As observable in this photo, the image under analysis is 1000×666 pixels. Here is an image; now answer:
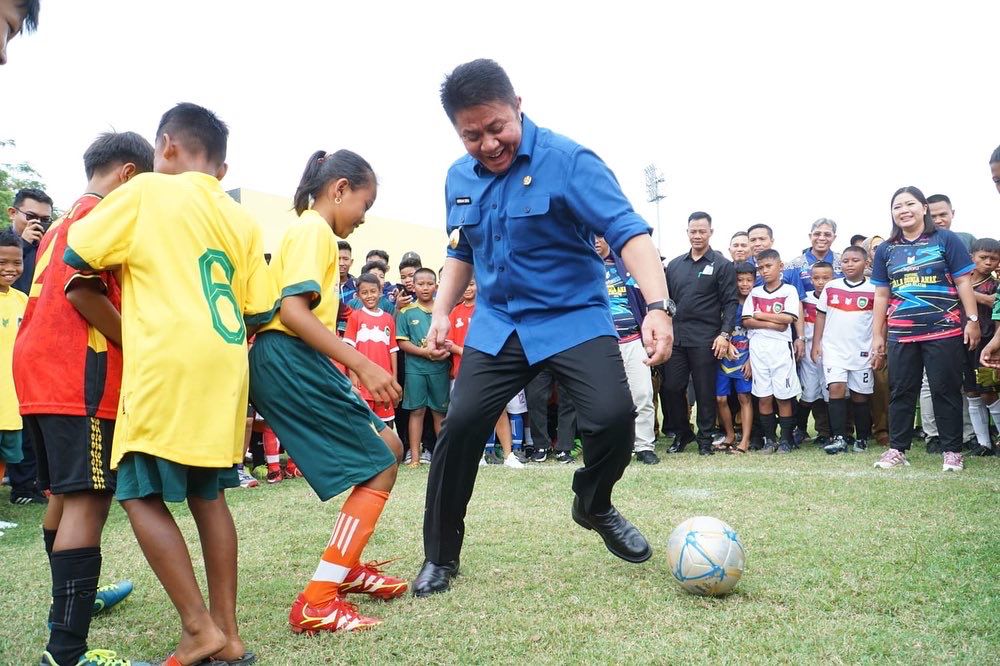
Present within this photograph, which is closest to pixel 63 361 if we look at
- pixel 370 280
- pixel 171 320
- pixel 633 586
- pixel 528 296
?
pixel 171 320

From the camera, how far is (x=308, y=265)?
9.82 feet

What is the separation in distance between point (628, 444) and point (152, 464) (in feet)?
6.37

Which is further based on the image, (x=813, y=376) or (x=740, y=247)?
(x=740, y=247)

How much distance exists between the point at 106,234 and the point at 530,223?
1.70 meters

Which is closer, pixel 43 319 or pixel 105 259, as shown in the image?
pixel 105 259

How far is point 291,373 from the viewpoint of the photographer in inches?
120

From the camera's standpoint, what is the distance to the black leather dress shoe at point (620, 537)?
11.6ft

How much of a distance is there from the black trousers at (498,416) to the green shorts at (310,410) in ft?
1.71

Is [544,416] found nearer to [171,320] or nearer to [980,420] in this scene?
[980,420]

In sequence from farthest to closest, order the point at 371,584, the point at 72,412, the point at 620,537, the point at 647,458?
the point at 647,458
the point at 620,537
the point at 371,584
the point at 72,412

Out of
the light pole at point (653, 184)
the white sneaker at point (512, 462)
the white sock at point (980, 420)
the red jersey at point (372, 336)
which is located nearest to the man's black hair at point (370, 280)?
the red jersey at point (372, 336)

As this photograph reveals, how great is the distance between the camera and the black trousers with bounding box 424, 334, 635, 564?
11.0 ft

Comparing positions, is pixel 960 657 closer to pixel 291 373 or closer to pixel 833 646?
pixel 833 646

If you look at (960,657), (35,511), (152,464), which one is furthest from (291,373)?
(35,511)
